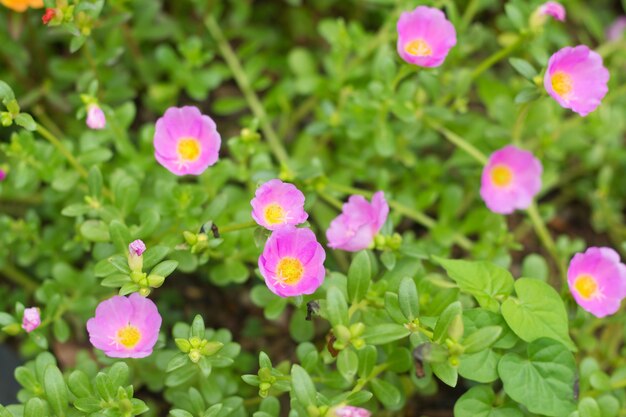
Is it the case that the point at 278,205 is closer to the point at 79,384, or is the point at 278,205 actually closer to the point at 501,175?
the point at 79,384

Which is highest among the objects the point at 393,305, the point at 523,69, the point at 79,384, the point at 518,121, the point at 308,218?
the point at 523,69

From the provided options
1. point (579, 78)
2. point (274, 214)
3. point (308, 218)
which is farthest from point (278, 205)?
point (579, 78)

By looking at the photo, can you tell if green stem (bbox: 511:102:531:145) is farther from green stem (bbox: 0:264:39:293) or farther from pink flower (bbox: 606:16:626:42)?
green stem (bbox: 0:264:39:293)

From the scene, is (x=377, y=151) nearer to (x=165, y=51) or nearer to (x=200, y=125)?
(x=200, y=125)

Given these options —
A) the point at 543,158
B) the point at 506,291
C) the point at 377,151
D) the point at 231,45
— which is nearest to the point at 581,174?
the point at 543,158

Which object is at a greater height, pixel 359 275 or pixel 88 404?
pixel 359 275

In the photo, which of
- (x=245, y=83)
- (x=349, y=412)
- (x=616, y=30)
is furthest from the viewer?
(x=616, y=30)
